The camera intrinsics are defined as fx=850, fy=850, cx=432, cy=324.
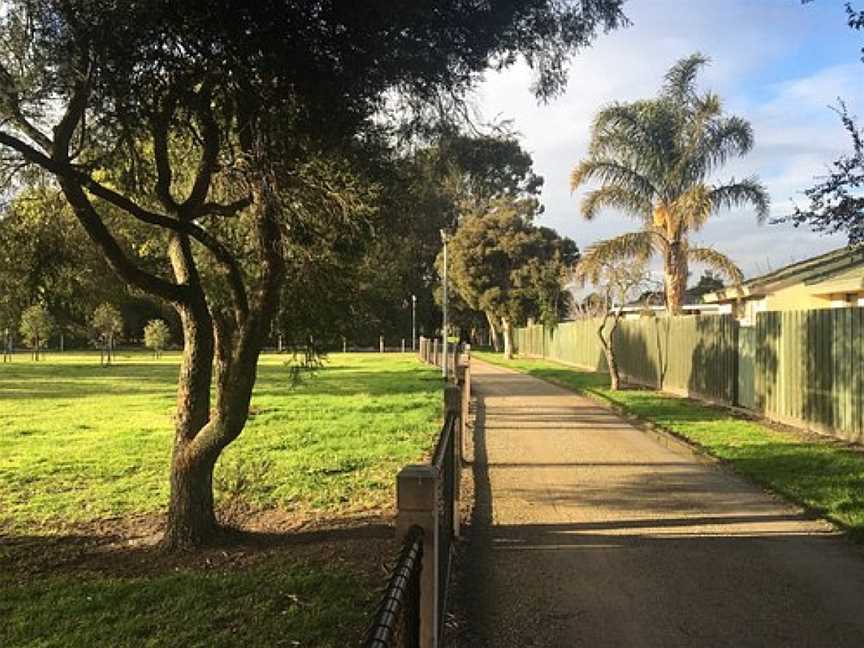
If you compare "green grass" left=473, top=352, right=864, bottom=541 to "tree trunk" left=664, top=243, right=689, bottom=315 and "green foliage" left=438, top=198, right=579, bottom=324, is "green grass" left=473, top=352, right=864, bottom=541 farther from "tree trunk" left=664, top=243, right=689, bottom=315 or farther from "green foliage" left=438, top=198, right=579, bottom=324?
"green foliage" left=438, top=198, right=579, bottom=324

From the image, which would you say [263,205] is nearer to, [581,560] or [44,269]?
[44,269]

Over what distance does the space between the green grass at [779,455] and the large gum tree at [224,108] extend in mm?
4847

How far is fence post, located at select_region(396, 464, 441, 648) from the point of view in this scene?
3.90 meters

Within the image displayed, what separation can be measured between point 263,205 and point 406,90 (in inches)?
60.9

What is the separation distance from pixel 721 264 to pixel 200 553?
19.8 metres

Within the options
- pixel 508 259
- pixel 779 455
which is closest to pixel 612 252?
pixel 779 455

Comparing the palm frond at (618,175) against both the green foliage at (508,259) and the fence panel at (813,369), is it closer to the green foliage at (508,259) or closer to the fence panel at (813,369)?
the fence panel at (813,369)

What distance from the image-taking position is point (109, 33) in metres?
5.07

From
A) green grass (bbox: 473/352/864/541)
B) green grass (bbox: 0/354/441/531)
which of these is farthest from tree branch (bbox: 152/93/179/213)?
green grass (bbox: 473/352/864/541)

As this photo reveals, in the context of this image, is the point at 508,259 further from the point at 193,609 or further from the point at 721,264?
the point at 193,609

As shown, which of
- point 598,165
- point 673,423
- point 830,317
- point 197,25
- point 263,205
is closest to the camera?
point 197,25

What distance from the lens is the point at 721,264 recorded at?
2411cm

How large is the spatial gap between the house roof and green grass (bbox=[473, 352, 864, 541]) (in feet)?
15.1

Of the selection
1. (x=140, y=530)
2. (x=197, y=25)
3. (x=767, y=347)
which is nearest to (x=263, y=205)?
(x=197, y=25)
